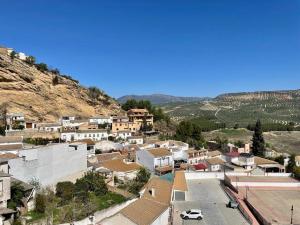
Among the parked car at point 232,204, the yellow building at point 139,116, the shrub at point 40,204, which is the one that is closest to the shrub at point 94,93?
the yellow building at point 139,116

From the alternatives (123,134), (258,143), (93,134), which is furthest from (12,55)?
(258,143)

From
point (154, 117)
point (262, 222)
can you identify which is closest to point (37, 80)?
point (154, 117)

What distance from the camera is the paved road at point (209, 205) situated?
23.7m

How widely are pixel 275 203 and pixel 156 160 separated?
15.3m

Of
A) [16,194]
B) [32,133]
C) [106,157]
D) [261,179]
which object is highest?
[32,133]

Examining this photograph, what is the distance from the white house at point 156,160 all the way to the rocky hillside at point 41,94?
23490 mm

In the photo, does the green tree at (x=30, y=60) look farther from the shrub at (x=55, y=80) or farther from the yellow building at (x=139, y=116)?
the yellow building at (x=139, y=116)

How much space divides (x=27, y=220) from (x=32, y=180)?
4964 mm

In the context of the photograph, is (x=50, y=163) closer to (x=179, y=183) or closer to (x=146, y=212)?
(x=146, y=212)

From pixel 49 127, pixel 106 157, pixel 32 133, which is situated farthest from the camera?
pixel 49 127

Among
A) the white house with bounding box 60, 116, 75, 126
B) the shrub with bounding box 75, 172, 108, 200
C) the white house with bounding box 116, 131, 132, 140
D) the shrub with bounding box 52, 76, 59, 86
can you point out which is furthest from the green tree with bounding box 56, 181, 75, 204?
the shrub with bounding box 52, 76, 59, 86

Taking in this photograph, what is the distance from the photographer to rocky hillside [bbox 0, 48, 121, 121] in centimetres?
5850

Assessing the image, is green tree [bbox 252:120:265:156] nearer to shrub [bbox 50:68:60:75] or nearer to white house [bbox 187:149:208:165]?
white house [bbox 187:149:208:165]

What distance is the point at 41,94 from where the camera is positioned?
6256 cm
